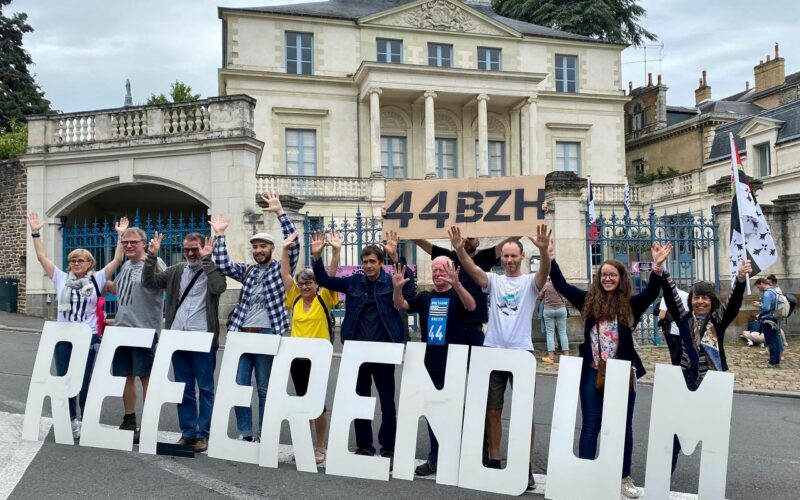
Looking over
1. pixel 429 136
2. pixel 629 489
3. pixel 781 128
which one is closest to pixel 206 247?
pixel 629 489

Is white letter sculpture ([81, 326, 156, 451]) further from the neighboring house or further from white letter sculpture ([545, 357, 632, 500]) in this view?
the neighboring house

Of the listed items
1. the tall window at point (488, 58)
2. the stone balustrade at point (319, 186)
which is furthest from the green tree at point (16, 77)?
the tall window at point (488, 58)

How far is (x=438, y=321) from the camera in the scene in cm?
559

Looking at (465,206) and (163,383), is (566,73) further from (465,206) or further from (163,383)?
(163,383)

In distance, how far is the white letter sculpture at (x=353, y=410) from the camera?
5.37 m

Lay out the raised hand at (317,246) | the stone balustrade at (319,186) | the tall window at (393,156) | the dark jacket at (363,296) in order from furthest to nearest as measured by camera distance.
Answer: the tall window at (393,156)
the stone balustrade at (319,186)
the raised hand at (317,246)
the dark jacket at (363,296)

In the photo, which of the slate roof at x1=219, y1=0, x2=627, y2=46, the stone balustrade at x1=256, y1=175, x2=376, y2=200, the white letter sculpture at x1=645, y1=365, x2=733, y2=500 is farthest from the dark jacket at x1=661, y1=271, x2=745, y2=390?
the slate roof at x1=219, y1=0, x2=627, y2=46

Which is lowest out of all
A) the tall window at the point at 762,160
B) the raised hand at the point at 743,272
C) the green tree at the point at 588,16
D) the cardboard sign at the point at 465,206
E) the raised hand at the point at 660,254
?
the raised hand at the point at 743,272

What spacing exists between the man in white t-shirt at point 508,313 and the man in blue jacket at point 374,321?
742mm

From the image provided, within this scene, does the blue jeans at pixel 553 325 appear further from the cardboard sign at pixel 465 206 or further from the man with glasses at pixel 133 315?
the man with glasses at pixel 133 315

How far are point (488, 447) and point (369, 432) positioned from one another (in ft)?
3.14

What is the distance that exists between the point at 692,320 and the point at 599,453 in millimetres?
1402

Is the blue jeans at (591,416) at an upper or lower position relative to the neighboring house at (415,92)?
lower

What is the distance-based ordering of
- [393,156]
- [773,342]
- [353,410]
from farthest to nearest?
[393,156]
[773,342]
[353,410]
